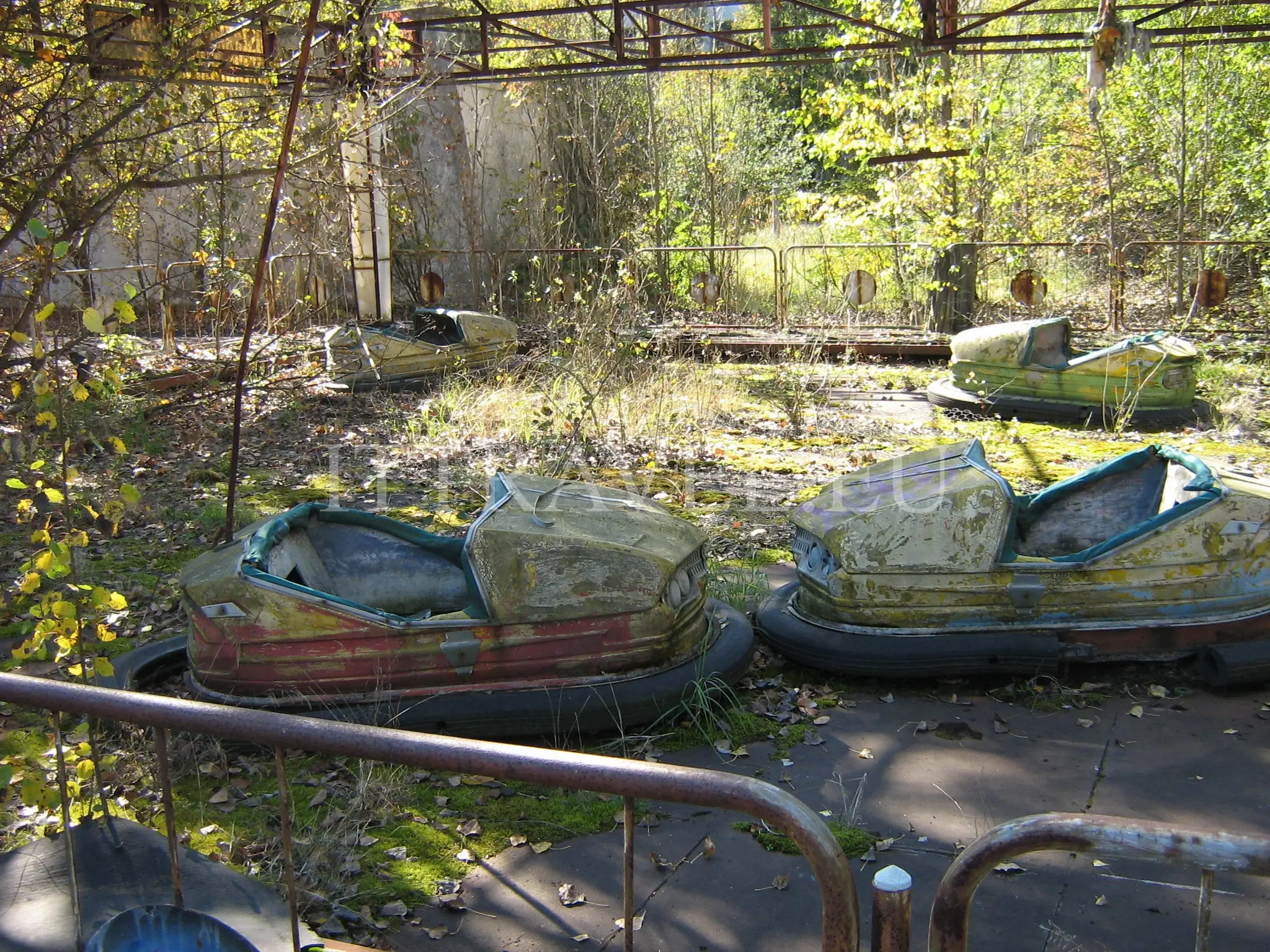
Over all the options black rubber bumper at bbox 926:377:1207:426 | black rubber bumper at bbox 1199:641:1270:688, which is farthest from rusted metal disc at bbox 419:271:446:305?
black rubber bumper at bbox 1199:641:1270:688

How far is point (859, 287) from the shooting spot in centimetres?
1185

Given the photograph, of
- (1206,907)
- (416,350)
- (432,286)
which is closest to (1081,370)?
Result: (416,350)

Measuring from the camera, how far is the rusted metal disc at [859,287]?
11734mm

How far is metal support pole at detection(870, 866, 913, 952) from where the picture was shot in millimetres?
1288

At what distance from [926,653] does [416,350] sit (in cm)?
682

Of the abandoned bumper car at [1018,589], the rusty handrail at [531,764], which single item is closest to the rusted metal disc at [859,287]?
the abandoned bumper car at [1018,589]

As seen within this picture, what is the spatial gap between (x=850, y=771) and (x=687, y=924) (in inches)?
36.6

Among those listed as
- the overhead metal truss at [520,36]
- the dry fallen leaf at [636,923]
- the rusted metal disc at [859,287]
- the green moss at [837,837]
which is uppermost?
the overhead metal truss at [520,36]

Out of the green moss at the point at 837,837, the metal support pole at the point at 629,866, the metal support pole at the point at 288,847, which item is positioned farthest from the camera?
the green moss at the point at 837,837

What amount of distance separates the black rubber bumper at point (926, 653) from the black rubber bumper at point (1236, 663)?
50 centimetres

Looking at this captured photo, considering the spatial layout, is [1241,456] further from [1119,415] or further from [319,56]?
[319,56]

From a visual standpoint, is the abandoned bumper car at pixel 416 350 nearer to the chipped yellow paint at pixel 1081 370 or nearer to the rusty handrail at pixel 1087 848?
the chipped yellow paint at pixel 1081 370

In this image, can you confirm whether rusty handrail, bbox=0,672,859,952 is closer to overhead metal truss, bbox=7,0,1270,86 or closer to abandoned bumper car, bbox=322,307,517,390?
overhead metal truss, bbox=7,0,1270,86

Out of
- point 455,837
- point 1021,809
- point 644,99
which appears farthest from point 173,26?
point 644,99
